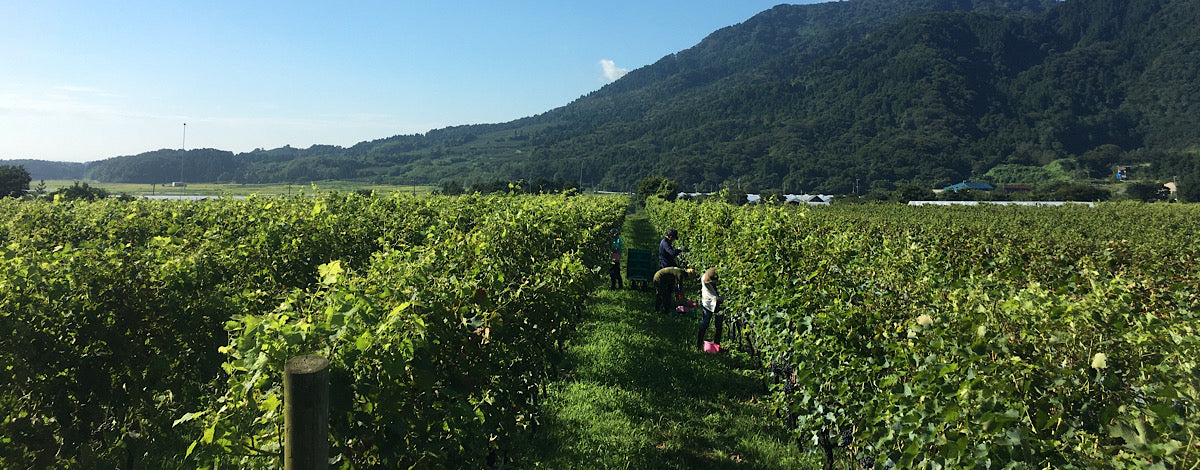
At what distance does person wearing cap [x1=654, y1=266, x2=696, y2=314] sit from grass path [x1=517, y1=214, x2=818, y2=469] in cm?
157

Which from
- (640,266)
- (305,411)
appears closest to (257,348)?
(305,411)

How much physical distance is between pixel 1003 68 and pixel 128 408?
211 meters

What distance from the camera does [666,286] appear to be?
36.2 ft

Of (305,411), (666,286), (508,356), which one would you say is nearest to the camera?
(305,411)

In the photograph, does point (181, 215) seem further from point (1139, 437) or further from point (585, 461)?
point (1139, 437)

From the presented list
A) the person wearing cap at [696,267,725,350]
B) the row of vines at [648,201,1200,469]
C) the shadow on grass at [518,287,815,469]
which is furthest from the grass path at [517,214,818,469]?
the row of vines at [648,201,1200,469]

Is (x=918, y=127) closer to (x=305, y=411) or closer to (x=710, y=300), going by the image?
(x=710, y=300)

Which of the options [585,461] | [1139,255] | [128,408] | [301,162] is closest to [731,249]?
[585,461]

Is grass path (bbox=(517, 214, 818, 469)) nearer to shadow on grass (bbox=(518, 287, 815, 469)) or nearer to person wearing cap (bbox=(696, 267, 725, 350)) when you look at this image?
shadow on grass (bbox=(518, 287, 815, 469))

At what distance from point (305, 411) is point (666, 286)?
32.1ft

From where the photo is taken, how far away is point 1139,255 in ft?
27.8

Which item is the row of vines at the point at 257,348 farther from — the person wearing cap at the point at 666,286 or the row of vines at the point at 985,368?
the person wearing cap at the point at 666,286

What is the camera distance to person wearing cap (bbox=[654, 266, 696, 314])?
10677 millimetres

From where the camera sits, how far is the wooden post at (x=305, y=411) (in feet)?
4.76
